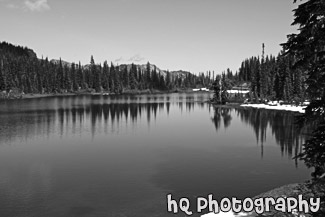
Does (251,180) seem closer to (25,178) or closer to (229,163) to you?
(229,163)

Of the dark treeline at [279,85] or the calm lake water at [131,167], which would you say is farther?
the dark treeline at [279,85]

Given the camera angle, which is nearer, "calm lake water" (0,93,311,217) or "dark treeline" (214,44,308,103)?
"calm lake water" (0,93,311,217)

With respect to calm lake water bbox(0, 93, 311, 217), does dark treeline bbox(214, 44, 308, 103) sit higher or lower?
higher

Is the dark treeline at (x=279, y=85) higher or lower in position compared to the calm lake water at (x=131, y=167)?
higher

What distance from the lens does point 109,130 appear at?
54.1m

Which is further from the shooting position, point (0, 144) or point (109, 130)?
point (109, 130)

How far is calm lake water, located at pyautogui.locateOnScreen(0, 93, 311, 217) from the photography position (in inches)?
816

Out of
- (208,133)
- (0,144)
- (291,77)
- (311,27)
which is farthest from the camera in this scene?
(291,77)

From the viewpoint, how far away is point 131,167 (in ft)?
97.9

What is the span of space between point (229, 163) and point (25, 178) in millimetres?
19633

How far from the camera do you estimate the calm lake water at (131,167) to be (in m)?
20.7

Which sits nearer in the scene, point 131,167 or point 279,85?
point 131,167

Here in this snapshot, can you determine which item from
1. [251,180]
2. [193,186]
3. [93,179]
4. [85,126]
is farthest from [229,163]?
[85,126]

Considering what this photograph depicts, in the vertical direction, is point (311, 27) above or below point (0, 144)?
above
